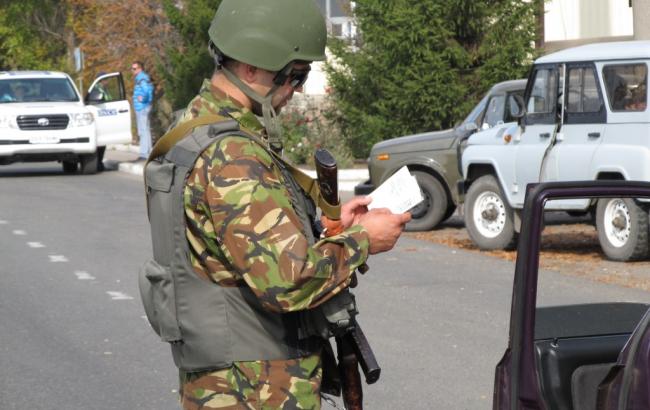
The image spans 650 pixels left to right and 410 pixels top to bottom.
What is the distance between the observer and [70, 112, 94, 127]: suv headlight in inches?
952

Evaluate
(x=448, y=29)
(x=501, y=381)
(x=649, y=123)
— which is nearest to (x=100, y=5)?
(x=448, y=29)

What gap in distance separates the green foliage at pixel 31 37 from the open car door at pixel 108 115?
21705 millimetres

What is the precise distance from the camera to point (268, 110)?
341 cm

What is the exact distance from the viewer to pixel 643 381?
2.73 m

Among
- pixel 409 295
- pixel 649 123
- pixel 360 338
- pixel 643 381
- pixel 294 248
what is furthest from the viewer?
pixel 649 123

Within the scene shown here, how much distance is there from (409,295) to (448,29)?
11.1 metres

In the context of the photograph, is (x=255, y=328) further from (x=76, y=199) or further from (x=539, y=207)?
(x=76, y=199)

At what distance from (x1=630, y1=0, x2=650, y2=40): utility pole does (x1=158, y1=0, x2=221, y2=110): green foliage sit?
39.6 feet

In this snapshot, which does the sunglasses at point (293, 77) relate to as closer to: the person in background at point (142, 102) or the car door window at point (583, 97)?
the car door window at point (583, 97)

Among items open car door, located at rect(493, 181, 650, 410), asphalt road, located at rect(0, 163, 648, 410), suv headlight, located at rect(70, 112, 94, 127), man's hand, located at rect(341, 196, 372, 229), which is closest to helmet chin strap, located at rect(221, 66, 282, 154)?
man's hand, located at rect(341, 196, 372, 229)

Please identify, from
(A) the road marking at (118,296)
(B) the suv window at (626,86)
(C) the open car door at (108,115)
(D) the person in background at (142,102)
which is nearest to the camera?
(A) the road marking at (118,296)

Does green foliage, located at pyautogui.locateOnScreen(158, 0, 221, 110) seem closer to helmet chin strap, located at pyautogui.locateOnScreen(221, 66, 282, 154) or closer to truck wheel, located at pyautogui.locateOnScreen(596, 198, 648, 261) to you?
truck wheel, located at pyautogui.locateOnScreen(596, 198, 648, 261)

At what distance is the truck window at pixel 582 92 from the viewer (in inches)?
489

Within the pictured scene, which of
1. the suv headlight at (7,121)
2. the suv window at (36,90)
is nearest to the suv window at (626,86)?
the suv headlight at (7,121)
